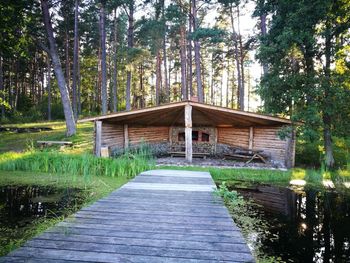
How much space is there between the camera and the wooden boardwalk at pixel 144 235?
2625mm

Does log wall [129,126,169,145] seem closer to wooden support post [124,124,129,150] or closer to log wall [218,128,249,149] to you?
wooden support post [124,124,129,150]

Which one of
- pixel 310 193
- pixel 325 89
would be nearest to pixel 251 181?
pixel 310 193

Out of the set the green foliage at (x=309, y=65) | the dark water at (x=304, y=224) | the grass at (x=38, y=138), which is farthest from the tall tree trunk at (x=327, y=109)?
the grass at (x=38, y=138)

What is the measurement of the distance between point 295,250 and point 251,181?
507 centimetres

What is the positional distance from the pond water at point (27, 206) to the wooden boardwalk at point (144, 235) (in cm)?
112

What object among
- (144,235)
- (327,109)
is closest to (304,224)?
(144,235)

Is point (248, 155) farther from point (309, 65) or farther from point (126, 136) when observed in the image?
point (126, 136)

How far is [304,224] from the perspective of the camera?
5215mm

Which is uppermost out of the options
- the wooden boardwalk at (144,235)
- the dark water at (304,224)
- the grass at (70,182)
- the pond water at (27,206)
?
the wooden boardwalk at (144,235)

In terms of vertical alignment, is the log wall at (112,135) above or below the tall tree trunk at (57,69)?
below

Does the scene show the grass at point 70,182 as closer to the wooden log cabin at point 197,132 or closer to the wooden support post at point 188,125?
the wooden log cabin at point 197,132

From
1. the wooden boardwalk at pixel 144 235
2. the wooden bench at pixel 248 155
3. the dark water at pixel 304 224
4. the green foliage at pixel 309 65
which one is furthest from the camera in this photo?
the wooden bench at pixel 248 155

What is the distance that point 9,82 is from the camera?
29.1 meters

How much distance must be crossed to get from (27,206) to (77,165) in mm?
3737
